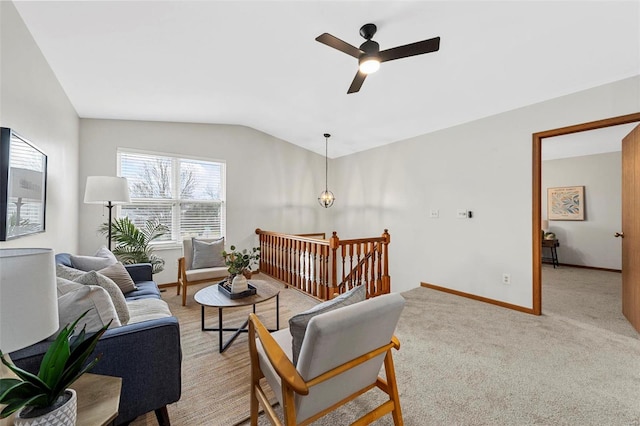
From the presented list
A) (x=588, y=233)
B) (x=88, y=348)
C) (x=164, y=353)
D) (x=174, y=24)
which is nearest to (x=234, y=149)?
(x=174, y=24)

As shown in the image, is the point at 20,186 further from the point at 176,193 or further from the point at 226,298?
the point at 176,193

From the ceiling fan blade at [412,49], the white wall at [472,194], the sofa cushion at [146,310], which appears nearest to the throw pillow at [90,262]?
the sofa cushion at [146,310]

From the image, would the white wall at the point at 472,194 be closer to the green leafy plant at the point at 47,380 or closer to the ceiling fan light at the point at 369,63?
the ceiling fan light at the point at 369,63

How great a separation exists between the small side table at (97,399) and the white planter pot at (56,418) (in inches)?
2.7

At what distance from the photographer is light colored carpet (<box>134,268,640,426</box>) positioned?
1.63 meters

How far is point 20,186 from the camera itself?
1812 mm

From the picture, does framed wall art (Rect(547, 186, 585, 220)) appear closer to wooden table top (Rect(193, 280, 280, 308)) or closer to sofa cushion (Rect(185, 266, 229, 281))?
wooden table top (Rect(193, 280, 280, 308))

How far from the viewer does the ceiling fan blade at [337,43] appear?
1860 mm

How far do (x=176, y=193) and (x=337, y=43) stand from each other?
3.64m

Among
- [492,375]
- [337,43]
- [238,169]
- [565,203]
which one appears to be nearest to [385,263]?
[492,375]

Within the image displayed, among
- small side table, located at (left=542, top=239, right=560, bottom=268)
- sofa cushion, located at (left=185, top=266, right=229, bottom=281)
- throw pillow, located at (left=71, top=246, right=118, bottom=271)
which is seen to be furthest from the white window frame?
small side table, located at (left=542, top=239, right=560, bottom=268)

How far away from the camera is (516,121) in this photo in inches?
130

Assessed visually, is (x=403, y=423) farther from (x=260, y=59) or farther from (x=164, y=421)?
(x=260, y=59)

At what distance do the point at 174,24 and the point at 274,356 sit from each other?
249 cm
